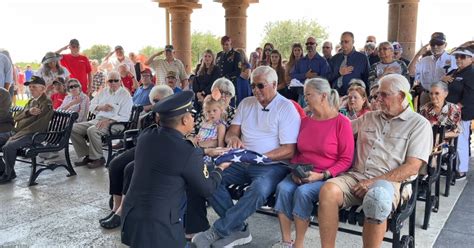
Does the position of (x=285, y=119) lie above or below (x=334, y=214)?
above

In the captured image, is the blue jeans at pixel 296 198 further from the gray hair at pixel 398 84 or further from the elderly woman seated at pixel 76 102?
the elderly woman seated at pixel 76 102

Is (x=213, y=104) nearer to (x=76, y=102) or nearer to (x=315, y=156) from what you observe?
(x=315, y=156)

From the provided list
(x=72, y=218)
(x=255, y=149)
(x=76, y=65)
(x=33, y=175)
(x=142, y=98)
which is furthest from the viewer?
(x=76, y=65)

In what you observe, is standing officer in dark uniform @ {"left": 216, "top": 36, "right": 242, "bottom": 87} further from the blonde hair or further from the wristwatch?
the wristwatch

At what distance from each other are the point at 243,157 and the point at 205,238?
2.38ft

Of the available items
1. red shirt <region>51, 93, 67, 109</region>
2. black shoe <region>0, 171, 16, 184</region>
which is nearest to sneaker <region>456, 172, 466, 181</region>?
black shoe <region>0, 171, 16, 184</region>

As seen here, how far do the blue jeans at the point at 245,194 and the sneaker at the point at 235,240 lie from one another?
0.04 metres

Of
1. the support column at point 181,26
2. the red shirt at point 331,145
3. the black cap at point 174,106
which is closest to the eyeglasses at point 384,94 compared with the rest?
the red shirt at point 331,145

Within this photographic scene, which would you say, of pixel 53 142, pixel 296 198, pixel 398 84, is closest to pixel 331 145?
pixel 296 198

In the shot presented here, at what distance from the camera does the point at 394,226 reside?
9.43ft

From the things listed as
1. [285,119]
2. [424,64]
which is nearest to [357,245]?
[285,119]

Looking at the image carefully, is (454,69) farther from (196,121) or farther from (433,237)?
(196,121)

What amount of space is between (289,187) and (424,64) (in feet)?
13.3

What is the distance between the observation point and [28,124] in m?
5.70
